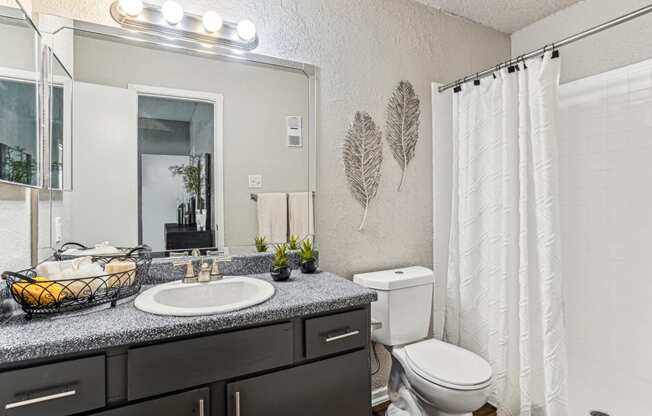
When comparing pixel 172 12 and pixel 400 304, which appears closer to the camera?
pixel 172 12

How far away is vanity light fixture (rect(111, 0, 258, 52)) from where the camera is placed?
1460mm

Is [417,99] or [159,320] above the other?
[417,99]

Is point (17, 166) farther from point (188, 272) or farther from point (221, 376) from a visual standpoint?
point (221, 376)

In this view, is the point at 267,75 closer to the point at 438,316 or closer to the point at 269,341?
the point at 269,341

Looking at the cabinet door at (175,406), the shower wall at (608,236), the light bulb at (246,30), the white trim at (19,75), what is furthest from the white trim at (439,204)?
the white trim at (19,75)

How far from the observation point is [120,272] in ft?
3.96

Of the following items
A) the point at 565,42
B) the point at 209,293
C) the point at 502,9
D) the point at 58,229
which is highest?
the point at 502,9

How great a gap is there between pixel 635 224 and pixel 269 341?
1973 mm

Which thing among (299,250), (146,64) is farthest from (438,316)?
(146,64)

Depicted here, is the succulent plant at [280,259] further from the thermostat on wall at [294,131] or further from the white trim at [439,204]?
the white trim at [439,204]

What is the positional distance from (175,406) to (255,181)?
101 centimetres

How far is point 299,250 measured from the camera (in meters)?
1.80

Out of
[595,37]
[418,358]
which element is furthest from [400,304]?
[595,37]

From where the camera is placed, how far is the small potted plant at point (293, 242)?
5.89 ft
